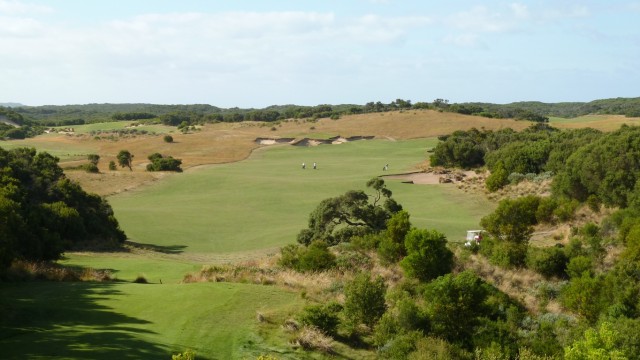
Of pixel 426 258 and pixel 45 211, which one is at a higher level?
pixel 45 211

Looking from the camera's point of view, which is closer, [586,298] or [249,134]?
[586,298]

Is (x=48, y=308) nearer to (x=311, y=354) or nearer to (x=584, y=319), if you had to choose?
(x=311, y=354)

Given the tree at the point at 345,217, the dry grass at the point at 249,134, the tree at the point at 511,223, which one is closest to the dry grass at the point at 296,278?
the tree at the point at 345,217

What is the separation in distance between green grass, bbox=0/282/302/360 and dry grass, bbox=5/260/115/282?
1084mm

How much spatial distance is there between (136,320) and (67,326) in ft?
4.75

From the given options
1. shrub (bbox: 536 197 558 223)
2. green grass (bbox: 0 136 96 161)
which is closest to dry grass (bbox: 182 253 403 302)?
shrub (bbox: 536 197 558 223)

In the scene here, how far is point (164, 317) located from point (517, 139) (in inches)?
2620

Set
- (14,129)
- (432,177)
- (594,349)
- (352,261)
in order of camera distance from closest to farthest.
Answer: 1. (594,349)
2. (352,261)
3. (432,177)
4. (14,129)

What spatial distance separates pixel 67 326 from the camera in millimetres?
12914

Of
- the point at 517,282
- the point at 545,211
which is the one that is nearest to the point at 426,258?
the point at 517,282

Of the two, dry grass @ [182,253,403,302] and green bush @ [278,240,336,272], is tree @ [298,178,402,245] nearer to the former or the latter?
green bush @ [278,240,336,272]

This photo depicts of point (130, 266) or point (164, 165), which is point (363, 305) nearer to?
point (130, 266)

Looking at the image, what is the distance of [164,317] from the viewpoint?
13.9 metres

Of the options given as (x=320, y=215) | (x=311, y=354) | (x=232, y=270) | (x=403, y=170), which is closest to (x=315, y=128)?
(x=403, y=170)
